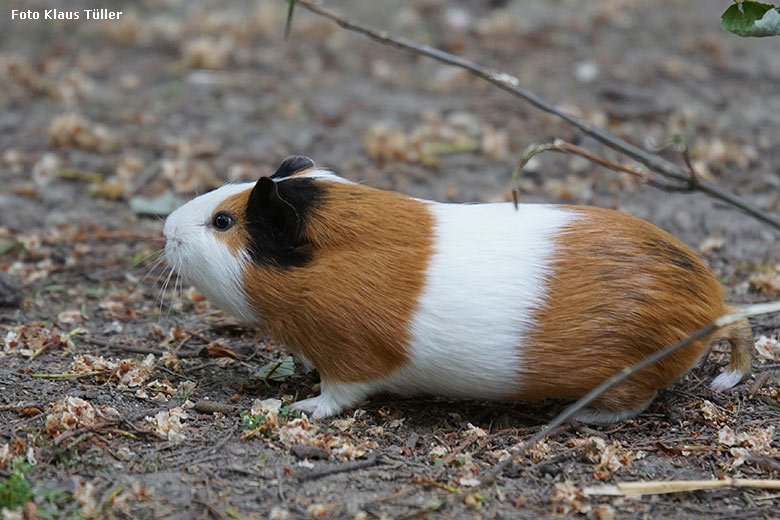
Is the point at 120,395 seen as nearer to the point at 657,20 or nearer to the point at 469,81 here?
the point at 469,81

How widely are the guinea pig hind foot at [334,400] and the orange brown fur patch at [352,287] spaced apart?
0.04 m

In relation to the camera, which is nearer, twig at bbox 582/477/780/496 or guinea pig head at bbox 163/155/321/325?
twig at bbox 582/477/780/496

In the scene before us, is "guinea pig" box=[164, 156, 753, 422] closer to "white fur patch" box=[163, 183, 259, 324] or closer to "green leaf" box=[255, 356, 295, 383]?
"white fur patch" box=[163, 183, 259, 324]

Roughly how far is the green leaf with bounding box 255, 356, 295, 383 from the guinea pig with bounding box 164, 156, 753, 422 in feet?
1.25

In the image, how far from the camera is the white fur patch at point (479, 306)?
3533 mm

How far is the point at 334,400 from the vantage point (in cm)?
379

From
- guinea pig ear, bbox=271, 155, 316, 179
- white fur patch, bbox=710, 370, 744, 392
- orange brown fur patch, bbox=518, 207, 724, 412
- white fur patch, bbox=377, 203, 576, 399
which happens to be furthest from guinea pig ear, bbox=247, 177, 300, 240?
white fur patch, bbox=710, 370, 744, 392

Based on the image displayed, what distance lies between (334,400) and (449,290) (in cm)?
70

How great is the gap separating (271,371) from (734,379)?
208 centimetres

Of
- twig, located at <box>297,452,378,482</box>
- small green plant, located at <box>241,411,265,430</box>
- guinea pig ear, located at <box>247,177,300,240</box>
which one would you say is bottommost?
twig, located at <box>297,452,378,482</box>

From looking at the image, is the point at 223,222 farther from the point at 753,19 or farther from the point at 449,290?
the point at 753,19

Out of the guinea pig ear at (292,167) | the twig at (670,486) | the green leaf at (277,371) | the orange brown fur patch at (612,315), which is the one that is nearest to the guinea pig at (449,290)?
the orange brown fur patch at (612,315)

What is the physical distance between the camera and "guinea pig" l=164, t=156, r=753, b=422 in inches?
139

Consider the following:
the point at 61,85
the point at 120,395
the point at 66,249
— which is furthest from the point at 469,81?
the point at 120,395
